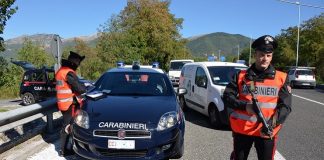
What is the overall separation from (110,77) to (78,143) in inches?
83.0

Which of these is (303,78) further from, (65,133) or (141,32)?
(65,133)

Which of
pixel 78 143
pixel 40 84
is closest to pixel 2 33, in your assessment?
pixel 40 84

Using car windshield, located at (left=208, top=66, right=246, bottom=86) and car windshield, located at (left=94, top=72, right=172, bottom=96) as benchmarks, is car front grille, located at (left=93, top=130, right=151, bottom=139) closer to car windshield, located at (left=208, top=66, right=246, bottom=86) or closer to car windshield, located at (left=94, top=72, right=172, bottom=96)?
car windshield, located at (left=94, top=72, right=172, bottom=96)

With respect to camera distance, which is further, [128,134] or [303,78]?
[303,78]

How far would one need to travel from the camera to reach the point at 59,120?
9320mm

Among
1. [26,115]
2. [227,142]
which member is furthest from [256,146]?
[26,115]

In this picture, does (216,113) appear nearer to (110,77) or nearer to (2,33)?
(110,77)

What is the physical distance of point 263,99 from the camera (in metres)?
3.74

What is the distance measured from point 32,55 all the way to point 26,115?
1326 inches

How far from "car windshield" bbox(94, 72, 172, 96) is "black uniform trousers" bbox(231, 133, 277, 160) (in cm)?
306

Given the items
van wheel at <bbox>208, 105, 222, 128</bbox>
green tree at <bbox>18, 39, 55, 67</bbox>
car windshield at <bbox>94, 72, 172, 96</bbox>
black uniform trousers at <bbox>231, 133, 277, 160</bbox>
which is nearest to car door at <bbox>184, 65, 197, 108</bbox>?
van wheel at <bbox>208, 105, 222, 128</bbox>

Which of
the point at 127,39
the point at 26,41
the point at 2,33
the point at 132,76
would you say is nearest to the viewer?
the point at 132,76

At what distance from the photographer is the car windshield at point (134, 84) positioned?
6.92m

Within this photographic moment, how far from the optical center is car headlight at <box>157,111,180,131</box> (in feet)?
18.2
